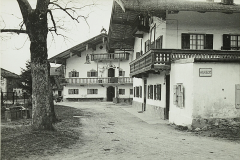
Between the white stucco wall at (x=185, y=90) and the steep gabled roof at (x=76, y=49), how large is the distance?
85.0 feet

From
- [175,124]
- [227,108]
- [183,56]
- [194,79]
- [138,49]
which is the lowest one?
[175,124]

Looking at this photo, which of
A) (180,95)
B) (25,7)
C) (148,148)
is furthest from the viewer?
(180,95)

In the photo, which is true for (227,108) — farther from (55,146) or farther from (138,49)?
(138,49)

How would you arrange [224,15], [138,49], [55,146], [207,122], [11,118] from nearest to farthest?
[55,146]
[207,122]
[11,118]
[224,15]
[138,49]

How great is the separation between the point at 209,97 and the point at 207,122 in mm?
1165

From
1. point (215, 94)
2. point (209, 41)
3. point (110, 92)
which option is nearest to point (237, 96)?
point (215, 94)

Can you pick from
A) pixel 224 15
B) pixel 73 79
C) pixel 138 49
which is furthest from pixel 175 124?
pixel 73 79

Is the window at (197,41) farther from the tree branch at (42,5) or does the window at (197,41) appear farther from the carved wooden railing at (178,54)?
Answer: the tree branch at (42,5)

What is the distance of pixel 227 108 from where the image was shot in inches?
519

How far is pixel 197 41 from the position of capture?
18234 mm

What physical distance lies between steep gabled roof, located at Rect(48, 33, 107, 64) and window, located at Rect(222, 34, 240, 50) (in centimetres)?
2377

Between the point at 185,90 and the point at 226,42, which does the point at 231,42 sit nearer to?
the point at 226,42

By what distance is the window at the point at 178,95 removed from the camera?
1435 cm

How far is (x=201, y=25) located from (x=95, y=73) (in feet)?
89.8
